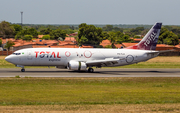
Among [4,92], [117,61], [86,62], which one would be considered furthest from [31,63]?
[4,92]

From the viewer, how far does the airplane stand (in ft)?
144

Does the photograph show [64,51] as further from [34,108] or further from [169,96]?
[34,108]

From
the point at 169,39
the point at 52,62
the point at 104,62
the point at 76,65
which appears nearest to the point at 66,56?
the point at 76,65

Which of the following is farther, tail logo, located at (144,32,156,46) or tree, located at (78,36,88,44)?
tree, located at (78,36,88,44)

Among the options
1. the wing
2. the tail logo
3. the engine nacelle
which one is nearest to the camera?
the engine nacelle

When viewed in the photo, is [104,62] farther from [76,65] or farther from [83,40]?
[83,40]

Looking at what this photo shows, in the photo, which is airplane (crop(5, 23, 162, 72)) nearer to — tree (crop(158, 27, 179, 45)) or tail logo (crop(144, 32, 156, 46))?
tail logo (crop(144, 32, 156, 46))

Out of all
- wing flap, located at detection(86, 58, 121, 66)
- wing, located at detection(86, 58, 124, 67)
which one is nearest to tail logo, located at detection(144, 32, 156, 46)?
wing, located at detection(86, 58, 124, 67)

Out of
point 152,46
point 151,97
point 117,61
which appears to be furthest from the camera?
point 152,46

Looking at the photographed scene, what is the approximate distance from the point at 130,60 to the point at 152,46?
524 centimetres

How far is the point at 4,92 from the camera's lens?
24562 millimetres

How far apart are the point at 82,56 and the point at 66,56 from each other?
2.73 m

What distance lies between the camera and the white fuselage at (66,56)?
43.9 meters

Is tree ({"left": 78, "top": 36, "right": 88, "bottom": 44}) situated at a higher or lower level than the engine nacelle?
higher
